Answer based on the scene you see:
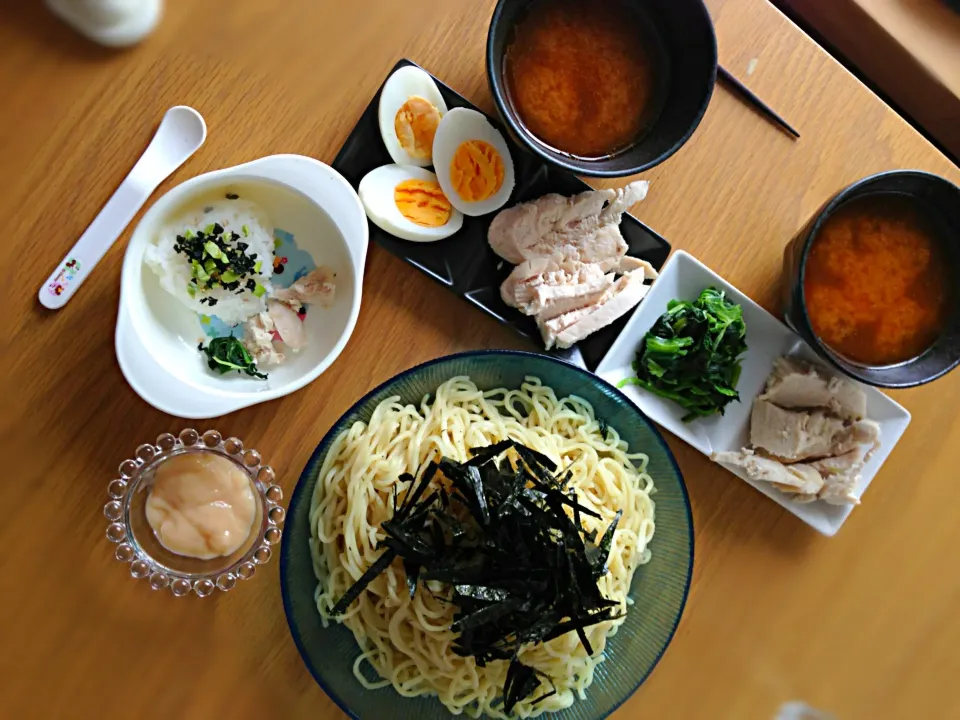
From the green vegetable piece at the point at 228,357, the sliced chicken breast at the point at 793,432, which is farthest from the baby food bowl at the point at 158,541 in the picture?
the sliced chicken breast at the point at 793,432

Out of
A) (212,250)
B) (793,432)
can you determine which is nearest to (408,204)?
(212,250)

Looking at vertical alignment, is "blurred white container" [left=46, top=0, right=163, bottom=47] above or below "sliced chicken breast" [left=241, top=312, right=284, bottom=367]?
above

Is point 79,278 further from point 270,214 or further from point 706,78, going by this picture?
point 706,78

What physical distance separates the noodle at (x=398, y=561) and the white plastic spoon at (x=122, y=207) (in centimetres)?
A: 58

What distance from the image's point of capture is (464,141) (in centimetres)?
147

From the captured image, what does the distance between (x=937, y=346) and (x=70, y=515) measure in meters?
1.75

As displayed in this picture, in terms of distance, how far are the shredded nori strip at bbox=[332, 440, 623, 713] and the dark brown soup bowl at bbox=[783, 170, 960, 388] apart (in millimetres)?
568

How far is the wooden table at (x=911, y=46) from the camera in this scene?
1650mm

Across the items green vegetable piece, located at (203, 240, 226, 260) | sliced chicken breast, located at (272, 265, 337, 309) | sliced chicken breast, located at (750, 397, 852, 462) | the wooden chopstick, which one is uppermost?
the wooden chopstick

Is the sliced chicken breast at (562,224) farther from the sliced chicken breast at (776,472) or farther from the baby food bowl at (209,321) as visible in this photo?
the sliced chicken breast at (776,472)

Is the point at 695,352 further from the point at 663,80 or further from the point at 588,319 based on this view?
the point at 663,80

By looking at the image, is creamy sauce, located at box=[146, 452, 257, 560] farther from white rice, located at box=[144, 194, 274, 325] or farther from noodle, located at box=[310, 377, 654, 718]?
white rice, located at box=[144, 194, 274, 325]

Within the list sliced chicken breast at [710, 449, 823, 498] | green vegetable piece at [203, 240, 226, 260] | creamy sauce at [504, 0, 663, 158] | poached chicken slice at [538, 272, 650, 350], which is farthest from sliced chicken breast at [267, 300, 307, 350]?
sliced chicken breast at [710, 449, 823, 498]

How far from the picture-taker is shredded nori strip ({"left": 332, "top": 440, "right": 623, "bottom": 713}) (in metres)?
1.27
